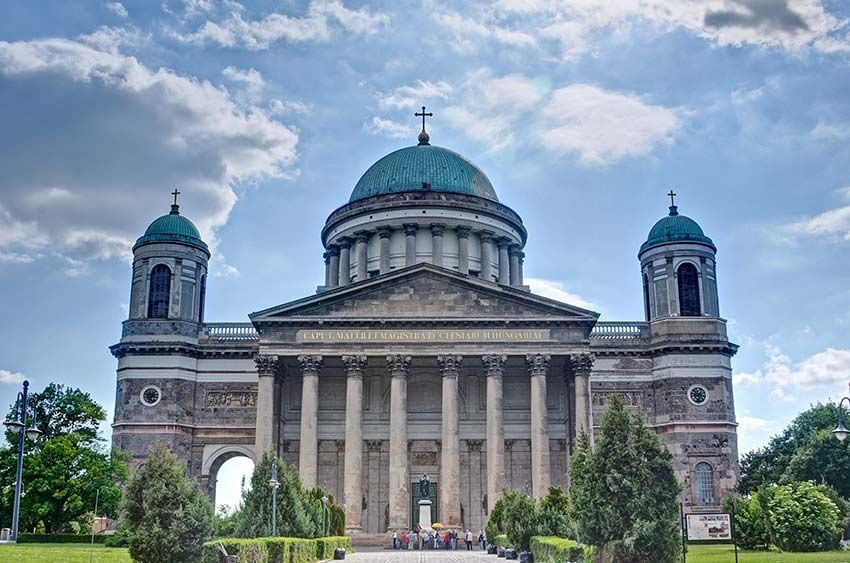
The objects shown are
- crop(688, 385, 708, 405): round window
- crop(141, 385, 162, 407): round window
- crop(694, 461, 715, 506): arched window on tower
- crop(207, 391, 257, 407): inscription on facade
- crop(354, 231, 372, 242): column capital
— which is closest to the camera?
crop(694, 461, 715, 506): arched window on tower

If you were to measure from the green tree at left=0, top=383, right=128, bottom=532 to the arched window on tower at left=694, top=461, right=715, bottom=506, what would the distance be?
110 ft

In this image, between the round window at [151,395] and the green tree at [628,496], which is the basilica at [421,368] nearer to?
the round window at [151,395]

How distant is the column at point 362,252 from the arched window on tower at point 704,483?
993 inches

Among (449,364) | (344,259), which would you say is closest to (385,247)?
(344,259)

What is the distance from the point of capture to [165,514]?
2655 centimetres

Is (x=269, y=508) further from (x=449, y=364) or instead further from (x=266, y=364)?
(x=449, y=364)

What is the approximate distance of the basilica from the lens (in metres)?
53.5

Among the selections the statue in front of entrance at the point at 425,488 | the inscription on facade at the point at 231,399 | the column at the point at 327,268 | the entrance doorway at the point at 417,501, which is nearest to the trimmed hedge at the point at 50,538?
the inscription on facade at the point at 231,399

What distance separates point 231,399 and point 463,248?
18.7m

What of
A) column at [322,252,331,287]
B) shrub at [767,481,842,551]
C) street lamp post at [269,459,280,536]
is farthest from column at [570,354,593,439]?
column at [322,252,331,287]

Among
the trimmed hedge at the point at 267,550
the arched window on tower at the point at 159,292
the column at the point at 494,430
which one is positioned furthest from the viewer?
the arched window on tower at the point at 159,292

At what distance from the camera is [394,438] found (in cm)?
5259

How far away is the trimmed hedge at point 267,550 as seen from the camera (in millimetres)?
27172

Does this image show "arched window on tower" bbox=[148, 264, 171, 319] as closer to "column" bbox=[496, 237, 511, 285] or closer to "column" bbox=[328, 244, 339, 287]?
"column" bbox=[328, 244, 339, 287]
